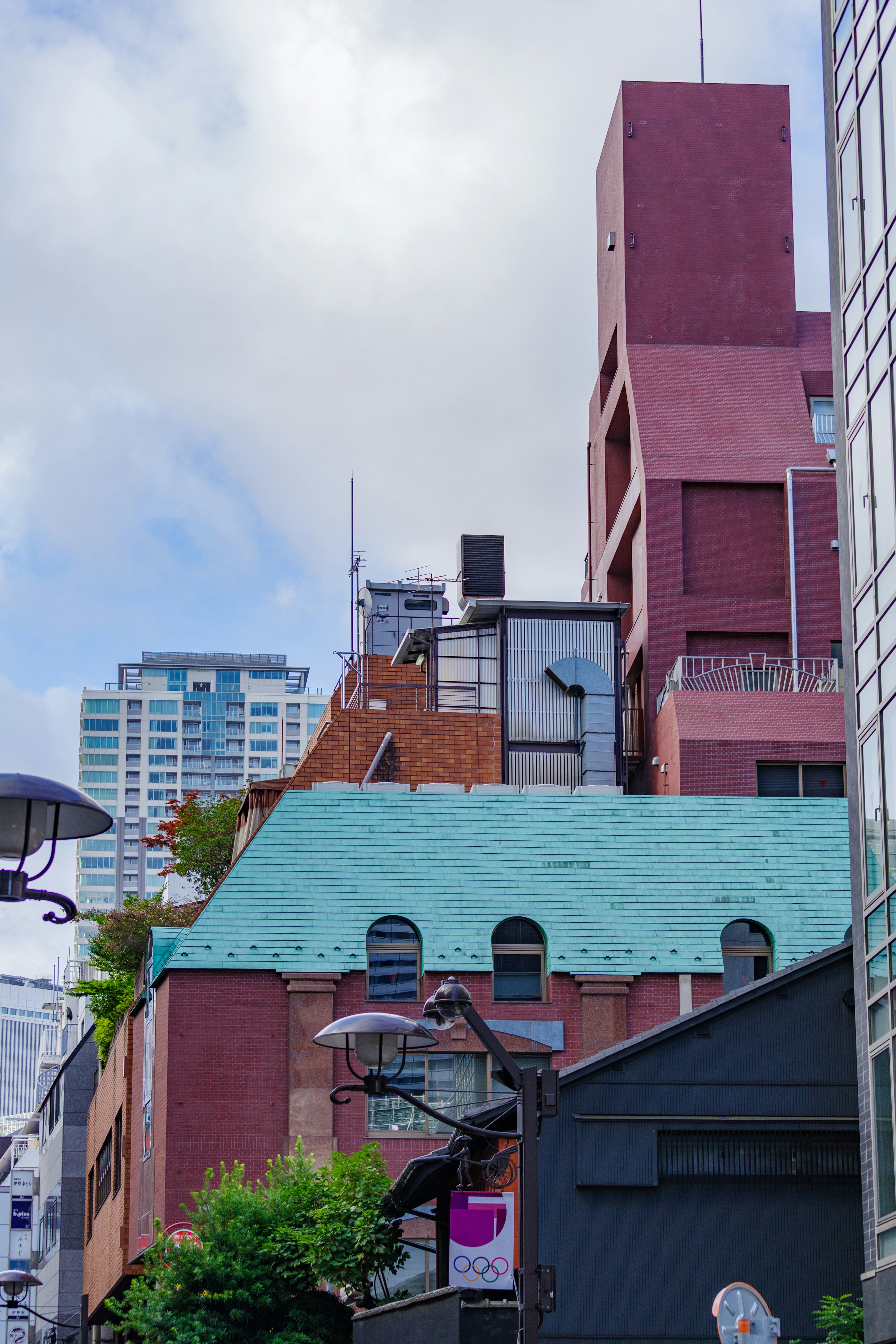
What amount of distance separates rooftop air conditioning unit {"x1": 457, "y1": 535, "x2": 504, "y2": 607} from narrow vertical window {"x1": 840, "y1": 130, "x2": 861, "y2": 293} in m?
29.4

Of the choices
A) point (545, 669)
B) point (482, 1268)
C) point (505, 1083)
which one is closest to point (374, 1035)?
point (505, 1083)

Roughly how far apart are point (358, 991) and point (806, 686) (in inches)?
613

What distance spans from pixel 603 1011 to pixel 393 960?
4.25 metres

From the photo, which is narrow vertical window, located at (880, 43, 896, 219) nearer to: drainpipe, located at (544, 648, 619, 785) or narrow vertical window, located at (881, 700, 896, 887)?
narrow vertical window, located at (881, 700, 896, 887)

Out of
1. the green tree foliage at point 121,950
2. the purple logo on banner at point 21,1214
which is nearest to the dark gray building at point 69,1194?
the green tree foliage at point 121,950

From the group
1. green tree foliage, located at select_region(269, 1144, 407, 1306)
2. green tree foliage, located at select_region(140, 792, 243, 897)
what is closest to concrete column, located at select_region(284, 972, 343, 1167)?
green tree foliage, located at select_region(269, 1144, 407, 1306)

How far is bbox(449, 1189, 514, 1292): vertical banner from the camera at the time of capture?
25797 mm

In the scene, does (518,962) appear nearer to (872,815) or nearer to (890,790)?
(872,815)

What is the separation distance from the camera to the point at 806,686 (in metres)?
46.1

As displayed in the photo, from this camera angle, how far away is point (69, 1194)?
204 ft

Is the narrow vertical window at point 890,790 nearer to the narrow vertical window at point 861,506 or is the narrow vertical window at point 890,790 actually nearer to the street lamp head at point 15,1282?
the narrow vertical window at point 861,506

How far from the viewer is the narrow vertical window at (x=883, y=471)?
22141 millimetres

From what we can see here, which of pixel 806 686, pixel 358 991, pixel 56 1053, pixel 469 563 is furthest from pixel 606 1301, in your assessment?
pixel 56 1053

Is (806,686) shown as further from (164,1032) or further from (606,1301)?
(606,1301)
